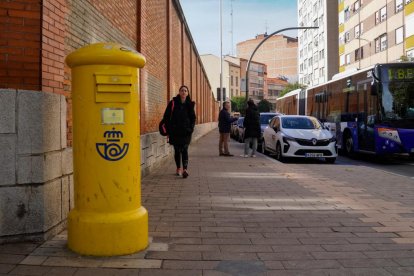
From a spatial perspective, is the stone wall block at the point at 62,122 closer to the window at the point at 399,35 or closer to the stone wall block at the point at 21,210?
the stone wall block at the point at 21,210

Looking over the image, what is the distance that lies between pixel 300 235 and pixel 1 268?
9.40ft

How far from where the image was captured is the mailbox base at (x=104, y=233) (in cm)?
404

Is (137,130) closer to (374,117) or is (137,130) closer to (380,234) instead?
(380,234)

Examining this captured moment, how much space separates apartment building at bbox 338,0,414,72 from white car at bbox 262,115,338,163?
965 inches

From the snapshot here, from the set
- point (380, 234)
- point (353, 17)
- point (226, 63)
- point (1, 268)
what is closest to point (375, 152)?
point (380, 234)

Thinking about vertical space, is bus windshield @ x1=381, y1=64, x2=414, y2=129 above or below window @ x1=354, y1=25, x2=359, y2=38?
below

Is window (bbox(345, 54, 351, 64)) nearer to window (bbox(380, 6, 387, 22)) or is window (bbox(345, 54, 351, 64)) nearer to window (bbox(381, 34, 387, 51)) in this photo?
window (bbox(381, 34, 387, 51))

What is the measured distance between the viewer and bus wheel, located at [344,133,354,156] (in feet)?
52.8

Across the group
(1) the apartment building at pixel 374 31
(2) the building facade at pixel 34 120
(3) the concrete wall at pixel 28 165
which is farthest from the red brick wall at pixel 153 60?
(1) the apartment building at pixel 374 31

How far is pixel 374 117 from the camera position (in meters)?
13.9

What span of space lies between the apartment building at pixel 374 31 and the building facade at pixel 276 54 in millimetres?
71906

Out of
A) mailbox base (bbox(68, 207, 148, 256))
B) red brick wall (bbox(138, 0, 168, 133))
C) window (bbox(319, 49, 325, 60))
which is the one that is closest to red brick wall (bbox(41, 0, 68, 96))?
mailbox base (bbox(68, 207, 148, 256))

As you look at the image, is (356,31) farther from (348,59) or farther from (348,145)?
(348,145)

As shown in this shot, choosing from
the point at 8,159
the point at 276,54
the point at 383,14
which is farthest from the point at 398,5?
the point at 276,54
